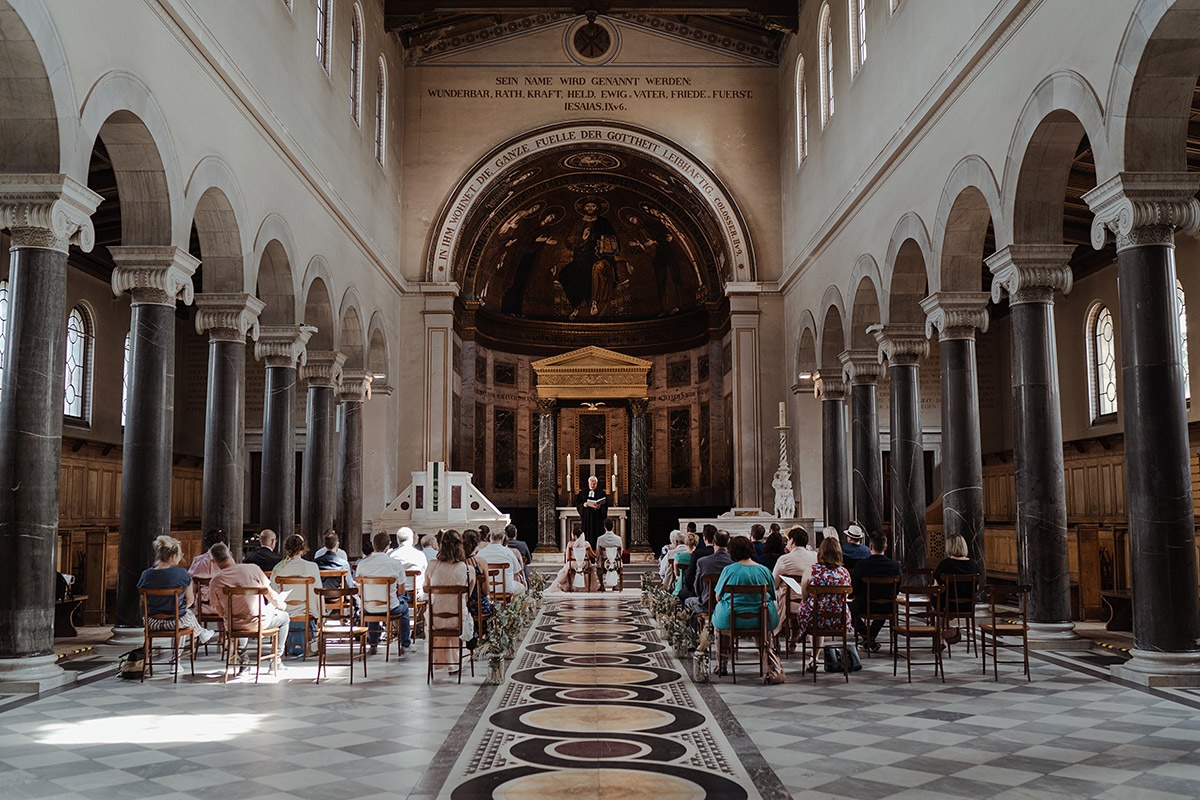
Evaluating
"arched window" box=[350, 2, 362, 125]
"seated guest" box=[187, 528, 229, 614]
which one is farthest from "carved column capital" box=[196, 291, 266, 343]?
"arched window" box=[350, 2, 362, 125]

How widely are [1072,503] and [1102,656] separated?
10652mm

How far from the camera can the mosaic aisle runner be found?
534cm

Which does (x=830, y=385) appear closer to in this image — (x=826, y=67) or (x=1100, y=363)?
(x=1100, y=363)

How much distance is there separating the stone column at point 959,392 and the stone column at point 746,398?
9865 millimetres

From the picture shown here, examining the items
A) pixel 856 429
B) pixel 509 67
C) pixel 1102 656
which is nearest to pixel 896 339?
pixel 856 429

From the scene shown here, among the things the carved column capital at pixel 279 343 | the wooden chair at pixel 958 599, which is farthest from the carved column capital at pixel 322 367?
the wooden chair at pixel 958 599

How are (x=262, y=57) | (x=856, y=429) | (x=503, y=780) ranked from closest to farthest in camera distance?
(x=503, y=780) < (x=262, y=57) < (x=856, y=429)

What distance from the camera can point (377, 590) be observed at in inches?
398

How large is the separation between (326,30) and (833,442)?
1191 cm

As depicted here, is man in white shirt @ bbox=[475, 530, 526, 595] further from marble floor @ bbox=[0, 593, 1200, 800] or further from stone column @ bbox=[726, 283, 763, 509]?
stone column @ bbox=[726, 283, 763, 509]

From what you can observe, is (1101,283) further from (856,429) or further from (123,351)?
(123,351)

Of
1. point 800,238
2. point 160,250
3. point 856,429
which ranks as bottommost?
point 856,429

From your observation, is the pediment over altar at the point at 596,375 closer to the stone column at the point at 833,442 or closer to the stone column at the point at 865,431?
the stone column at the point at 833,442

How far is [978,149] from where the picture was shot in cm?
1188
